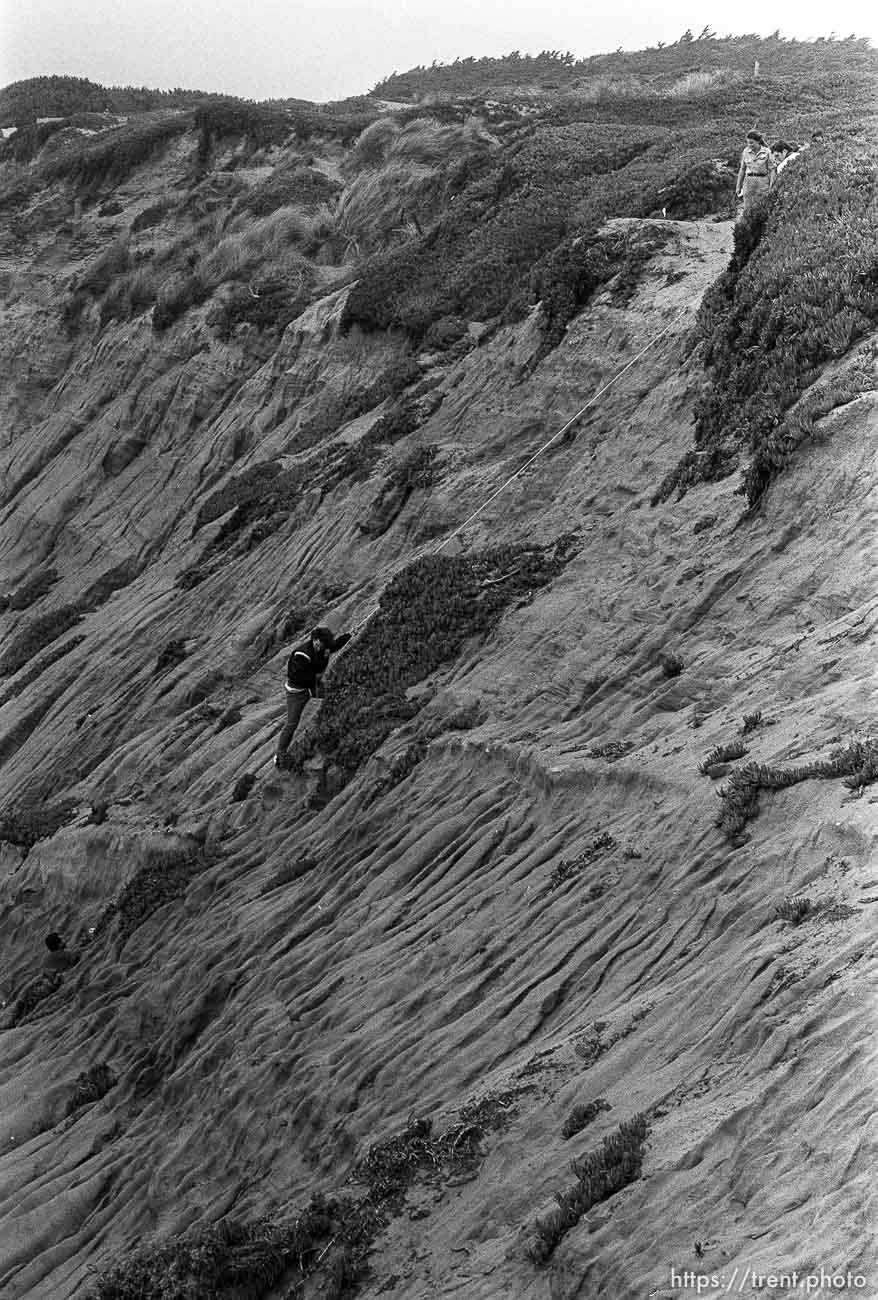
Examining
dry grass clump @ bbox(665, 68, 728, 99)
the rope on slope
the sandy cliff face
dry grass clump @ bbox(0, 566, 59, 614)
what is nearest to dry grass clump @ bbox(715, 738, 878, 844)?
the sandy cliff face

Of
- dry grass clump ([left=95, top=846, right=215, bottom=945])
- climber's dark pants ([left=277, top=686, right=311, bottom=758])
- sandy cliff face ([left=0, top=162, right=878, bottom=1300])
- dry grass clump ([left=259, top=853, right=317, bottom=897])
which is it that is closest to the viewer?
sandy cliff face ([left=0, top=162, right=878, bottom=1300])

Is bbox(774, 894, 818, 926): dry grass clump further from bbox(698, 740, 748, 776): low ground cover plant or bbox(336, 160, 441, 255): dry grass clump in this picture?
bbox(336, 160, 441, 255): dry grass clump

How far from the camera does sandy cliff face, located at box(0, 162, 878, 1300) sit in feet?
27.4

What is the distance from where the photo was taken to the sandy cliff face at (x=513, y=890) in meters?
8.35

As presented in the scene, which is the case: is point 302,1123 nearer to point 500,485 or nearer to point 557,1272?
point 557,1272

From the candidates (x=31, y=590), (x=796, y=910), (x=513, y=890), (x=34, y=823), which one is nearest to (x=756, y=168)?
(x=513, y=890)

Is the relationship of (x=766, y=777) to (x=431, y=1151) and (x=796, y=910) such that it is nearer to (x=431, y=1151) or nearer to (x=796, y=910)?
(x=796, y=910)

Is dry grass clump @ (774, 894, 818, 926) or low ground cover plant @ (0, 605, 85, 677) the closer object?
dry grass clump @ (774, 894, 818, 926)

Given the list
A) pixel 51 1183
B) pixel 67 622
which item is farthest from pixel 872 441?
pixel 67 622

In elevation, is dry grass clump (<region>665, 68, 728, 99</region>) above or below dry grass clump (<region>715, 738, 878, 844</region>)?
above

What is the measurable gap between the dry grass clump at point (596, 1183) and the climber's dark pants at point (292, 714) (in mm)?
10211

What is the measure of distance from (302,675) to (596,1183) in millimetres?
10614

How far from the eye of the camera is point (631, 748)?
513 inches

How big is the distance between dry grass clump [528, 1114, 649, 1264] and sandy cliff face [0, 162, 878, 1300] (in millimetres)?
99
